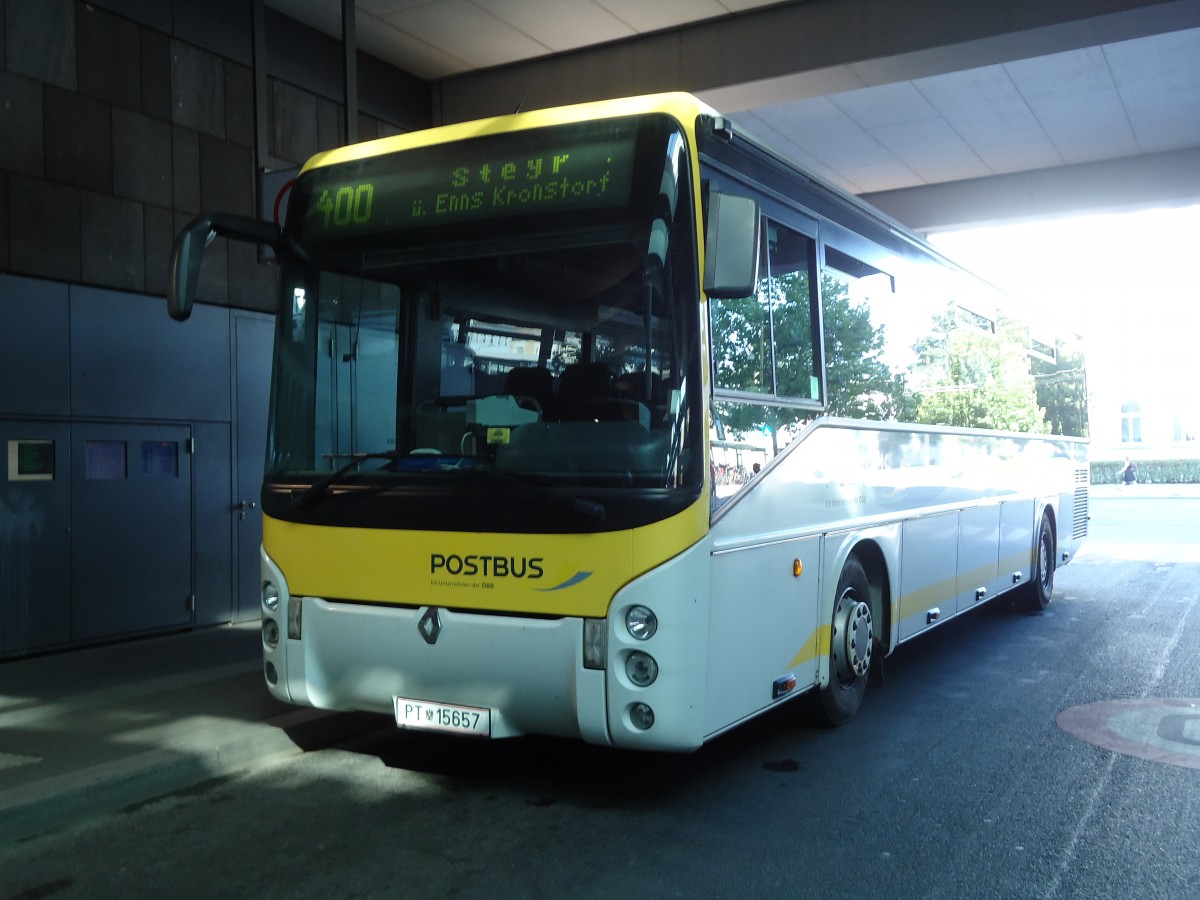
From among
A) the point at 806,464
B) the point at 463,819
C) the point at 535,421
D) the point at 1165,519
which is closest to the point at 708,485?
the point at 535,421

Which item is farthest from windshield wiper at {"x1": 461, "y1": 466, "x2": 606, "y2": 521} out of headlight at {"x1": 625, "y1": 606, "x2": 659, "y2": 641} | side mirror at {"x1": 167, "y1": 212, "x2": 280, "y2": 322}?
side mirror at {"x1": 167, "y1": 212, "x2": 280, "y2": 322}

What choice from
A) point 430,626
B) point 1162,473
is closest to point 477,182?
point 430,626

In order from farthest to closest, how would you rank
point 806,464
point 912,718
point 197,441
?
point 197,441 < point 912,718 < point 806,464

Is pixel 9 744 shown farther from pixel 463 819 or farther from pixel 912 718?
pixel 912 718

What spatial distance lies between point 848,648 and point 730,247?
2869 mm

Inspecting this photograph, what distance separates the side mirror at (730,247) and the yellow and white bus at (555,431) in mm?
13

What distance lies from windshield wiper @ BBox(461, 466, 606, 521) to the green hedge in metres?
54.8

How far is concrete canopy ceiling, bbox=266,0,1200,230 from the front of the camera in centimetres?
1169

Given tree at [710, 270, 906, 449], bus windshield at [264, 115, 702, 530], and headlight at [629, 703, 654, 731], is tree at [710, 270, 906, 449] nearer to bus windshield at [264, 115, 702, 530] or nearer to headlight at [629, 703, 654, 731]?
bus windshield at [264, 115, 702, 530]

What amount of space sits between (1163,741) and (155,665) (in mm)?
7119

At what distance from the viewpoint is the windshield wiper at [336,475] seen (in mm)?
5840

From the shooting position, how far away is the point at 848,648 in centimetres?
711

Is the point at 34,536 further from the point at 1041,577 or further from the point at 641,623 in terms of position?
the point at 1041,577

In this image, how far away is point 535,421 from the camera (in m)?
5.52
